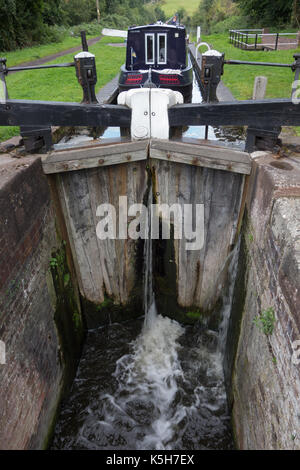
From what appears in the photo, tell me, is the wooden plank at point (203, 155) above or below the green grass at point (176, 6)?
below

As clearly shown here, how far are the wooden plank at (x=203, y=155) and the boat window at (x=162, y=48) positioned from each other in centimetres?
420

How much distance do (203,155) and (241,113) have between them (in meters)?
0.67

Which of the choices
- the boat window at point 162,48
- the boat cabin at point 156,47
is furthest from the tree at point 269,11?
the boat window at point 162,48

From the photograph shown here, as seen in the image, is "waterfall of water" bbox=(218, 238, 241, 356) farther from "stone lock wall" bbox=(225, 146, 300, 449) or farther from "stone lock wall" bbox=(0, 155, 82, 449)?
"stone lock wall" bbox=(0, 155, 82, 449)

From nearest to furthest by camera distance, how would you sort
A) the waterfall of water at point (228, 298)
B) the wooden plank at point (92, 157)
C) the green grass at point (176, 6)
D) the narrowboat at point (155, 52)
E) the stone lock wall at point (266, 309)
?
the stone lock wall at point (266, 309) → the wooden plank at point (92, 157) → the waterfall of water at point (228, 298) → the narrowboat at point (155, 52) → the green grass at point (176, 6)

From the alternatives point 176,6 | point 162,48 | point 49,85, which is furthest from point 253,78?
point 176,6

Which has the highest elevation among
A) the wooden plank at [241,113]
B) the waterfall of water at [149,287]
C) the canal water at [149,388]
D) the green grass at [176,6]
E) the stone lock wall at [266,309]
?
the green grass at [176,6]

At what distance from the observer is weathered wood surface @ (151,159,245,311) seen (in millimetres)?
4309

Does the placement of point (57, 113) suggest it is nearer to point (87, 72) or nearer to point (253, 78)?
point (87, 72)

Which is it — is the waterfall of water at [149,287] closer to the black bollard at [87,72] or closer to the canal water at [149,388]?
the canal water at [149,388]

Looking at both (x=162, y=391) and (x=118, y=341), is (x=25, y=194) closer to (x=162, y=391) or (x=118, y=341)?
(x=118, y=341)

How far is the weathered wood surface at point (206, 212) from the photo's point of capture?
4309 mm

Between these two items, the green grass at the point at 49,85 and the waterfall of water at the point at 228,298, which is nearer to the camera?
the waterfall of water at the point at 228,298
